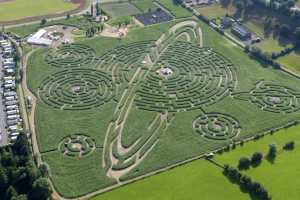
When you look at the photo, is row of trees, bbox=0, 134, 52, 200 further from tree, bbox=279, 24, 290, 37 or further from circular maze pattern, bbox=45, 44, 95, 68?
tree, bbox=279, 24, 290, 37

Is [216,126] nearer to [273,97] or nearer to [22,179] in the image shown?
[273,97]

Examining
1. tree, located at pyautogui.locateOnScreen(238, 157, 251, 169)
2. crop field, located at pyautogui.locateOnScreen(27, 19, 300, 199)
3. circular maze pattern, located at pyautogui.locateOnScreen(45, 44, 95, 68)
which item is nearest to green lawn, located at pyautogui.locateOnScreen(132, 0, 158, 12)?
crop field, located at pyautogui.locateOnScreen(27, 19, 300, 199)

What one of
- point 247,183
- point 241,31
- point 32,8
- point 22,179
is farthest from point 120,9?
point 247,183

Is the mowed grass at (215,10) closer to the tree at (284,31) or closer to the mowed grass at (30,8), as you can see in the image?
the tree at (284,31)

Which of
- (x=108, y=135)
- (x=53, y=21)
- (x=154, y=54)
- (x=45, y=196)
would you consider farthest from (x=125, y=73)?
(x=45, y=196)

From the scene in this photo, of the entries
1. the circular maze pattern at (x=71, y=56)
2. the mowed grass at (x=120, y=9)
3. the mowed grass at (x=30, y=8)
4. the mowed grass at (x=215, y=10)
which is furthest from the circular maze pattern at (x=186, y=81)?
the mowed grass at (x=30, y=8)

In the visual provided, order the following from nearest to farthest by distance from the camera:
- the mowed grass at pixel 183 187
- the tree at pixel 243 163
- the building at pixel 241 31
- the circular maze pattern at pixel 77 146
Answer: the mowed grass at pixel 183 187 < the tree at pixel 243 163 < the circular maze pattern at pixel 77 146 < the building at pixel 241 31
